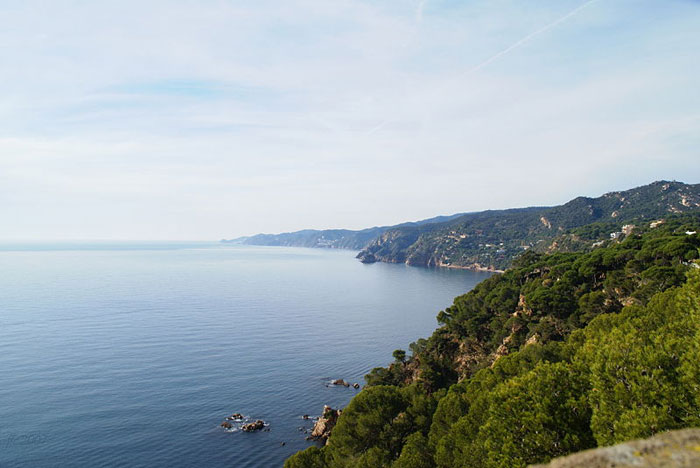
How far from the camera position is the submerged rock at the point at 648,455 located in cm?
364

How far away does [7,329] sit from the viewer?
74750 mm

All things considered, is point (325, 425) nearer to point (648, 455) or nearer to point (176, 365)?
point (176, 365)

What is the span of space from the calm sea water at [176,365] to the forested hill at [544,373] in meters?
13.6

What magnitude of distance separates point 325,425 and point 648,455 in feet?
144

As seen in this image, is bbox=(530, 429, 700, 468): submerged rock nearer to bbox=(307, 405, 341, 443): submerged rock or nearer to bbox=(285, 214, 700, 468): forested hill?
bbox=(285, 214, 700, 468): forested hill

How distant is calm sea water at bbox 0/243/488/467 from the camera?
1566 inches

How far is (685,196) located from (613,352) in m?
198

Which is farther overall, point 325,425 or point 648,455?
point 325,425

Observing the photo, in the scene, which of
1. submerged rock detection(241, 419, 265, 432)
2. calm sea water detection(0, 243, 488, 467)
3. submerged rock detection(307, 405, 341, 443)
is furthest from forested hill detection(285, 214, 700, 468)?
submerged rock detection(241, 419, 265, 432)

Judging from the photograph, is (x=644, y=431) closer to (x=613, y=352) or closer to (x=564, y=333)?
(x=613, y=352)

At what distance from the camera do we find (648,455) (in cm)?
380

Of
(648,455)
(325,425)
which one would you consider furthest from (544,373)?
(325,425)

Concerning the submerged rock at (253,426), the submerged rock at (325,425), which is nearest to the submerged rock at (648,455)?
the submerged rock at (325,425)

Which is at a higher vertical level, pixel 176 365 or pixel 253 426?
pixel 176 365
